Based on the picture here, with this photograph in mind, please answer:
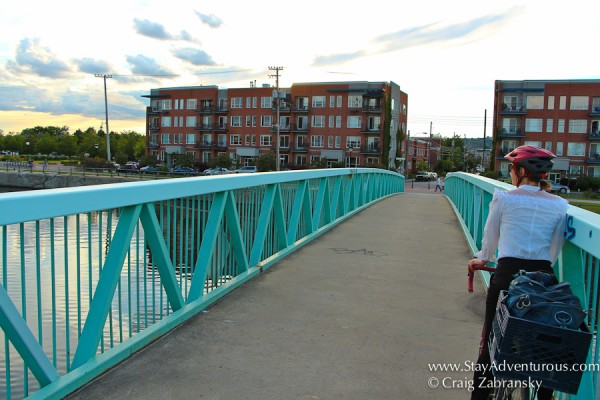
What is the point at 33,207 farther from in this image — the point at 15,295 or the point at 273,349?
the point at 15,295

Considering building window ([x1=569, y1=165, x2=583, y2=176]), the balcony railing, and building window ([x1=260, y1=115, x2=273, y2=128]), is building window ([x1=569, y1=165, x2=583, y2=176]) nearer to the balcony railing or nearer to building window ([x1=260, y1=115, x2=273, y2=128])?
the balcony railing

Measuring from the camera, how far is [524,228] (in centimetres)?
278

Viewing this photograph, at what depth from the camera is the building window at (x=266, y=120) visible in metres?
74.3

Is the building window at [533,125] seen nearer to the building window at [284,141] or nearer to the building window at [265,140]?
the building window at [284,141]

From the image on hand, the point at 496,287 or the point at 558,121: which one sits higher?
the point at 558,121

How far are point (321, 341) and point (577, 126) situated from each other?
68.4 m

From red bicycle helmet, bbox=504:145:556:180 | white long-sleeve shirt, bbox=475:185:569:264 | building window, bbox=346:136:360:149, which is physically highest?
building window, bbox=346:136:360:149

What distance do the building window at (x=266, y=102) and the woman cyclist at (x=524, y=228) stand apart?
7267cm

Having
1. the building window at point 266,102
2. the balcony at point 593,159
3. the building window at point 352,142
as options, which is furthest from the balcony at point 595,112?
the building window at point 266,102

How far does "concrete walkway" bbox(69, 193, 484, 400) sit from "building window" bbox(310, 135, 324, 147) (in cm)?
6434

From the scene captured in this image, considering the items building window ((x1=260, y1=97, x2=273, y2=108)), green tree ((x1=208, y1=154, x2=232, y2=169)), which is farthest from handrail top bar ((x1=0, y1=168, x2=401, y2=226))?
building window ((x1=260, y1=97, x2=273, y2=108))

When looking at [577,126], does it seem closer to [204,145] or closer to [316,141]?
[316,141]

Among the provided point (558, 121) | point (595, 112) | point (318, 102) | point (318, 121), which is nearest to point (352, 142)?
point (318, 121)

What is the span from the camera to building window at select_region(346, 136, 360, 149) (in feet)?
227
